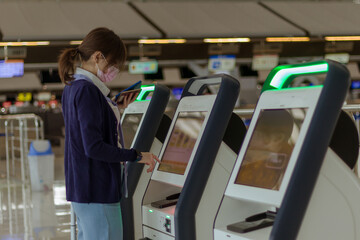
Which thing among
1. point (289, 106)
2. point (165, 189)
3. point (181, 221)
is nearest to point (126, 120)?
point (165, 189)

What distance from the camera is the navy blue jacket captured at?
6.50 feet

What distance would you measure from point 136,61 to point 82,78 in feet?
34.5

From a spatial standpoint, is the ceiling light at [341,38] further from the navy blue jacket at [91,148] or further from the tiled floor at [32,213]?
the navy blue jacket at [91,148]

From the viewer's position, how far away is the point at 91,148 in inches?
77.7

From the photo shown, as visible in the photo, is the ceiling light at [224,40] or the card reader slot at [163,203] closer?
the card reader slot at [163,203]

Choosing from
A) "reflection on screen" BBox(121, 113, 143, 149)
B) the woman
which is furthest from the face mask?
"reflection on screen" BBox(121, 113, 143, 149)

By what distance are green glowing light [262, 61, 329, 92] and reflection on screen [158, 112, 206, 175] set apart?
1.54 ft

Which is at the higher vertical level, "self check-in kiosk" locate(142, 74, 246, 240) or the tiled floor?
"self check-in kiosk" locate(142, 74, 246, 240)

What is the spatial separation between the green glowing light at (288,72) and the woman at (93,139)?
0.68 m

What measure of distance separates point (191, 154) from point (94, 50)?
68 cm

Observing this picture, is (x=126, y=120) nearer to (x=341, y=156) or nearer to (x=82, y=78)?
(x=82, y=78)

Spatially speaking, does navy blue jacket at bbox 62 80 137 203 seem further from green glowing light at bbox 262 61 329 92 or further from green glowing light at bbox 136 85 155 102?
green glowing light at bbox 136 85 155 102

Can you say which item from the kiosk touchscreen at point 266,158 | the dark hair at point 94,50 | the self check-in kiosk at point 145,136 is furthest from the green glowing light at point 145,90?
the kiosk touchscreen at point 266,158

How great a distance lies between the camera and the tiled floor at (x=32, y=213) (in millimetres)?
4773
